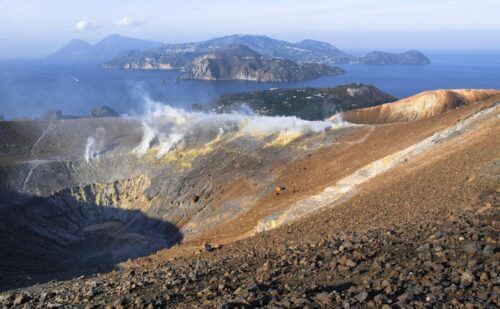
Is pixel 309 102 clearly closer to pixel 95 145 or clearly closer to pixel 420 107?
pixel 420 107

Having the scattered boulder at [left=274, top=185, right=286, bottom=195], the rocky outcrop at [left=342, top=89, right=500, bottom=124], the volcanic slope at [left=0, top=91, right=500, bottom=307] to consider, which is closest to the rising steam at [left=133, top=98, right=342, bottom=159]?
the volcanic slope at [left=0, top=91, right=500, bottom=307]

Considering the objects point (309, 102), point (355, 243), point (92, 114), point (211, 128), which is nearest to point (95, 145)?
point (211, 128)

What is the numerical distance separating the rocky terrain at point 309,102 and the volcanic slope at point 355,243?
8511cm

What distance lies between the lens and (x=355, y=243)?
13.5 m

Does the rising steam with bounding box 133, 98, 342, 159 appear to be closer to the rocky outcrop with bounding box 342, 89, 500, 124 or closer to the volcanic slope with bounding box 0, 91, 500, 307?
the volcanic slope with bounding box 0, 91, 500, 307

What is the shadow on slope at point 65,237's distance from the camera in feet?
96.7

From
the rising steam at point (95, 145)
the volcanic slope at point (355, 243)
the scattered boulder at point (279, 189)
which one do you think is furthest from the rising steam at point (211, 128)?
the scattered boulder at point (279, 189)

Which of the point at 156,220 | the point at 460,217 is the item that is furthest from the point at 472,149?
the point at 156,220

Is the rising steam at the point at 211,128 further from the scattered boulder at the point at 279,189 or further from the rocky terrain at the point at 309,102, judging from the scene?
the rocky terrain at the point at 309,102

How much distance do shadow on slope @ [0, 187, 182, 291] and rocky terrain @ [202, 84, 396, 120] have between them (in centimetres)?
8058

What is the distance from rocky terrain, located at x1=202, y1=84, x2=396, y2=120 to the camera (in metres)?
123

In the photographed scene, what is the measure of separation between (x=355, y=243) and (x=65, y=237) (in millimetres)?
31742

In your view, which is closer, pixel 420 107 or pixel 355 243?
pixel 355 243

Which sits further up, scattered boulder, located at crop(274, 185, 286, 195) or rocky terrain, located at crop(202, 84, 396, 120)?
scattered boulder, located at crop(274, 185, 286, 195)
